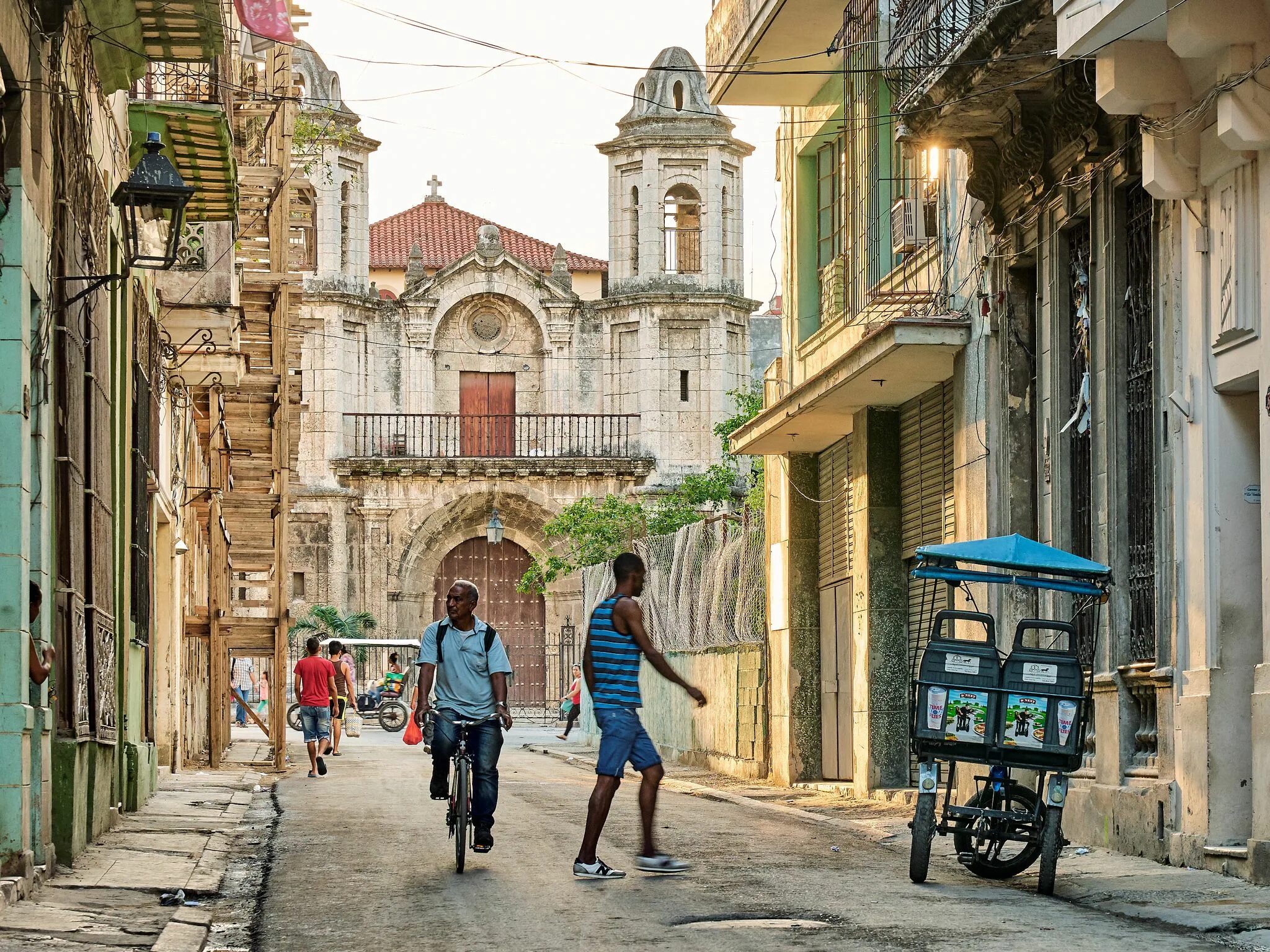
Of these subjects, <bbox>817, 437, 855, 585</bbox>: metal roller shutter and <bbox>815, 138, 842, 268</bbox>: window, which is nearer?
<bbox>817, 437, 855, 585</bbox>: metal roller shutter

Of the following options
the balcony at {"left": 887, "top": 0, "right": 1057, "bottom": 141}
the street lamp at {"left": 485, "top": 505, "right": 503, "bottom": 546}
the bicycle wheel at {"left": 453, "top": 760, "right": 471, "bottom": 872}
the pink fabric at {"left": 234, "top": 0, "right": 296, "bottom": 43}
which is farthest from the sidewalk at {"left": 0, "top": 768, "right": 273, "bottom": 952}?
the street lamp at {"left": 485, "top": 505, "right": 503, "bottom": 546}

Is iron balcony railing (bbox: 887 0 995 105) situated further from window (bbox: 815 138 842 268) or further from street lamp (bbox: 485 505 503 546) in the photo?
street lamp (bbox: 485 505 503 546)

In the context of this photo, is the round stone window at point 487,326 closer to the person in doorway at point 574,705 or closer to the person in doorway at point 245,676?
the person in doorway at point 245,676

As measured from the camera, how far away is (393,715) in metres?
41.4

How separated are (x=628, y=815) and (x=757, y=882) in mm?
5411

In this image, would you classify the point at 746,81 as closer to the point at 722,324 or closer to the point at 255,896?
the point at 255,896

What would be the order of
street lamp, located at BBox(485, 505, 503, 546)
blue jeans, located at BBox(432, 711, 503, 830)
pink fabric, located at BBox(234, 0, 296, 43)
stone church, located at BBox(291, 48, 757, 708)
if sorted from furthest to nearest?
stone church, located at BBox(291, 48, 757, 708) < street lamp, located at BBox(485, 505, 503, 546) < pink fabric, located at BBox(234, 0, 296, 43) < blue jeans, located at BBox(432, 711, 503, 830)

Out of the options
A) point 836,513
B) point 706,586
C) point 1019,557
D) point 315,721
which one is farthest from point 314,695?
point 1019,557

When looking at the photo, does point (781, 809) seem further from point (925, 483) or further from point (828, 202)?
point (828, 202)

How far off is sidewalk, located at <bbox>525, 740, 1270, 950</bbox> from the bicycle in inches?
108

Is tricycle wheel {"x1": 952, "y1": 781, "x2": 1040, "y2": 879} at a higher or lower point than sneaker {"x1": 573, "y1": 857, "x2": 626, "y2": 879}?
→ higher

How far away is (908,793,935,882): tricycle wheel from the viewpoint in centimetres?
1078

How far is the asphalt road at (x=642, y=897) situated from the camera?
8.61 meters

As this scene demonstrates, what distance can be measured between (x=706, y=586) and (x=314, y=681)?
5457 millimetres
